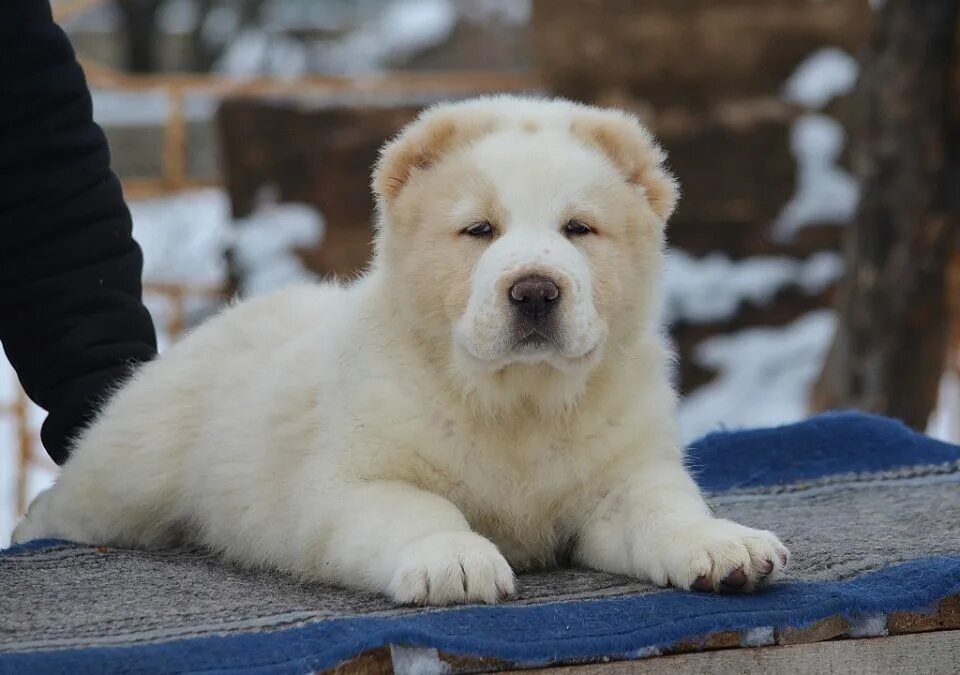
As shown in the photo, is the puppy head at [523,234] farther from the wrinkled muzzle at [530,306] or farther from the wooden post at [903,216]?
the wooden post at [903,216]

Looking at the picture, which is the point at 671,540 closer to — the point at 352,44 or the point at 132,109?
the point at 132,109

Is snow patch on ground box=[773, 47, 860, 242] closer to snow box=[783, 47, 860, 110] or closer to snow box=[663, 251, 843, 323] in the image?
snow box=[783, 47, 860, 110]

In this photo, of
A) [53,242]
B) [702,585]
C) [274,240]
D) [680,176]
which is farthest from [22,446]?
[702,585]

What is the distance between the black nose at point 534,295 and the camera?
9.12ft

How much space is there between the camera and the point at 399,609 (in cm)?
258

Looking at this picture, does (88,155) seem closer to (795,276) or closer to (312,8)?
(795,276)

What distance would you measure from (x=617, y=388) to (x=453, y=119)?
753 millimetres

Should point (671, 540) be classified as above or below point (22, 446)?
above

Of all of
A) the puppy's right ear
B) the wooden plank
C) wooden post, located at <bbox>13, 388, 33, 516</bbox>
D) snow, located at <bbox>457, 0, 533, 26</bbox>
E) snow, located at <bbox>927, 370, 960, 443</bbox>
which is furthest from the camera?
snow, located at <bbox>457, 0, 533, 26</bbox>

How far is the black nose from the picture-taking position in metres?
2.78

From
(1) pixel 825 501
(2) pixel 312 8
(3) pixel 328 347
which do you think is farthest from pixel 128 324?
(2) pixel 312 8

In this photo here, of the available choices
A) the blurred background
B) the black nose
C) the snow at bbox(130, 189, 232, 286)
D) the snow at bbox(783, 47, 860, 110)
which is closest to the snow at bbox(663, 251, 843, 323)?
the blurred background

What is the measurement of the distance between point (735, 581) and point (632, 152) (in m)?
1.12

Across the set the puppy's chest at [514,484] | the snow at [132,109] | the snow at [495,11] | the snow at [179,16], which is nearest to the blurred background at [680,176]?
the snow at [132,109]
